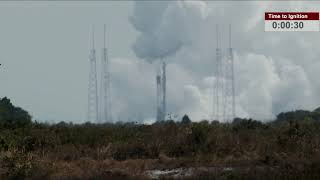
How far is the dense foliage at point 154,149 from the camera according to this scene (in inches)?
670

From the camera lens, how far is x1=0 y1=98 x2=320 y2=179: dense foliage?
1702 centimetres

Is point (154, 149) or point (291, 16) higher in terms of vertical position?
point (291, 16)

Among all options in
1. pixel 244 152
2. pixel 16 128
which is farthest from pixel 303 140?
pixel 16 128

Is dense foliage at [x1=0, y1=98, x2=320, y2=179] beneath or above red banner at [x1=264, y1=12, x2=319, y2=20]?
beneath

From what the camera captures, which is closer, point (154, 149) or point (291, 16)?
point (291, 16)

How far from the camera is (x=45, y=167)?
1808cm

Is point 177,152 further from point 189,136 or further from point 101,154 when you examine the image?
point 101,154

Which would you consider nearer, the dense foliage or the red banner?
the dense foliage

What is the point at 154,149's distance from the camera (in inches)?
984

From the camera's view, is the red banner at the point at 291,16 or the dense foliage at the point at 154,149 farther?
the red banner at the point at 291,16

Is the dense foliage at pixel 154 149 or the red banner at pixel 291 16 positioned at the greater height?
the red banner at pixel 291 16

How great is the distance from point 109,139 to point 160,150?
4.24 metres

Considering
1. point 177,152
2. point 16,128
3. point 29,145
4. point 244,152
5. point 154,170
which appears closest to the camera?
point 154,170

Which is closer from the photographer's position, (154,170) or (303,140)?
(154,170)
